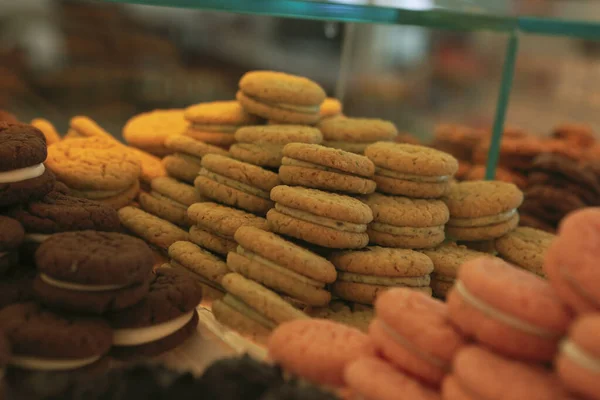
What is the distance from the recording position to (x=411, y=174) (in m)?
1.48

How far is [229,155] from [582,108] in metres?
2.65

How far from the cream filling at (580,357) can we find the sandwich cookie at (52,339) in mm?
753

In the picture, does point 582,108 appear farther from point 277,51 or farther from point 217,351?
point 217,351

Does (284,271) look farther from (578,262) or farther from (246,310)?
(578,262)

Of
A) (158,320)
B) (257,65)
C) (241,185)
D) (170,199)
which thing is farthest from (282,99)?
(257,65)

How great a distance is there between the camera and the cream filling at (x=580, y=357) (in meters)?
0.71

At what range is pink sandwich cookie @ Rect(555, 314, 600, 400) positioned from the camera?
708 mm

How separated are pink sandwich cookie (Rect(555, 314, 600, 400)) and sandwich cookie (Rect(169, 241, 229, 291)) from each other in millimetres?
842

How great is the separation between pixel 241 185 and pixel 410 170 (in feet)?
1.39

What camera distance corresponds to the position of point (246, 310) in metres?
1.28

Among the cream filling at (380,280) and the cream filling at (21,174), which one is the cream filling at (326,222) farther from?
the cream filling at (21,174)

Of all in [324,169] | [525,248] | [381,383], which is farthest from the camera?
[525,248]

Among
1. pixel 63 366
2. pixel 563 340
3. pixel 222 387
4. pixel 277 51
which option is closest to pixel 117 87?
pixel 277 51

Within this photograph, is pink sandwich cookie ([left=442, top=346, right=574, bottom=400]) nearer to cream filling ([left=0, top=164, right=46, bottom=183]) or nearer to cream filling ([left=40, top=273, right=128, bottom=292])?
cream filling ([left=40, top=273, right=128, bottom=292])
